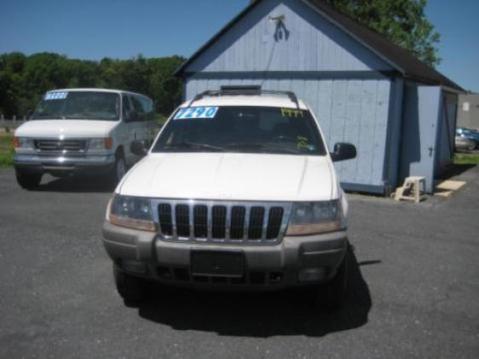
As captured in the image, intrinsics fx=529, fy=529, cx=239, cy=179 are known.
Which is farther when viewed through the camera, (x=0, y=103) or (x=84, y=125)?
(x=0, y=103)

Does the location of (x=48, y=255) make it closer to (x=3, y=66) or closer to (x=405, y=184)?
(x=405, y=184)

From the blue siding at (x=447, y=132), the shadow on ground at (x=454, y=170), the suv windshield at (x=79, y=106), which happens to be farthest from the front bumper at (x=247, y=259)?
the blue siding at (x=447, y=132)

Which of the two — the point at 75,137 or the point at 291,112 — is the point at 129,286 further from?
the point at 75,137

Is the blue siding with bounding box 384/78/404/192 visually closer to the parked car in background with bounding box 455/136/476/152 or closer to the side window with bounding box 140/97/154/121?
the side window with bounding box 140/97/154/121

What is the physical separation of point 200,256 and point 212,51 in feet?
31.9

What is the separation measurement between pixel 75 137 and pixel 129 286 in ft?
19.4

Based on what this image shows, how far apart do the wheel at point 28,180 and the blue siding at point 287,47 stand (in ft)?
15.2

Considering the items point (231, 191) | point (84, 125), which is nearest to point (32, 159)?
point (84, 125)

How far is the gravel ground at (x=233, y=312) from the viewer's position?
3.69 metres

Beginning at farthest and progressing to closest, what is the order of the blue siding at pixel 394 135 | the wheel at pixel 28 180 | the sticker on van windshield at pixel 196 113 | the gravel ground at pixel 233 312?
the blue siding at pixel 394 135
the wheel at pixel 28 180
the sticker on van windshield at pixel 196 113
the gravel ground at pixel 233 312

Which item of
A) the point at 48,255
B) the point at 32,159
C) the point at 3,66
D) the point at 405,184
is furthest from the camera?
the point at 3,66

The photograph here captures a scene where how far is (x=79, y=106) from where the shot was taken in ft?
34.3

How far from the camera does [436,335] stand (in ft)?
13.0

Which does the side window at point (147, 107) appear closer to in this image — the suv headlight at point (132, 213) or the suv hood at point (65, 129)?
the suv hood at point (65, 129)
